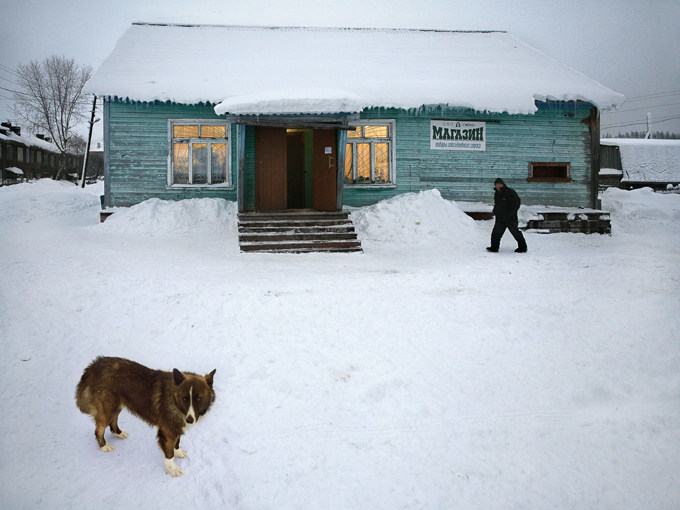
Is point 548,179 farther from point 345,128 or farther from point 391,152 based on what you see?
point 345,128

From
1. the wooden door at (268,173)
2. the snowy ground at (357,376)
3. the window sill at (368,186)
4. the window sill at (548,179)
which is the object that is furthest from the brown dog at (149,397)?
the window sill at (548,179)

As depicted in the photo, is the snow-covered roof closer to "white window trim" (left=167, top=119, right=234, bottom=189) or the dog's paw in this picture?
"white window trim" (left=167, top=119, right=234, bottom=189)

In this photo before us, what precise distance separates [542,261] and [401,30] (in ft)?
41.7

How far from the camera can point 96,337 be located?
484 cm

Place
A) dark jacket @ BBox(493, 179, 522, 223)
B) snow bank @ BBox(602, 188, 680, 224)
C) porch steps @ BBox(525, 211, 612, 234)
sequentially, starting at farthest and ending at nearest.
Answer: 1. snow bank @ BBox(602, 188, 680, 224)
2. porch steps @ BBox(525, 211, 612, 234)
3. dark jacket @ BBox(493, 179, 522, 223)

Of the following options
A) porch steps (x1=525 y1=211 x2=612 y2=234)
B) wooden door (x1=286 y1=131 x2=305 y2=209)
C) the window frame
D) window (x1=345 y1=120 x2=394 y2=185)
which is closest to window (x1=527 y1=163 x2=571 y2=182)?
the window frame

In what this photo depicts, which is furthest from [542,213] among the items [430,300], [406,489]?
[406,489]

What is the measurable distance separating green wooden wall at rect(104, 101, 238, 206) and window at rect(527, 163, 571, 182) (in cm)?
957

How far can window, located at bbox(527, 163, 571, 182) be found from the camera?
1302 centimetres

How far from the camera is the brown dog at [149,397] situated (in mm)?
2893

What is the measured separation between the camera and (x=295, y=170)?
1423 cm

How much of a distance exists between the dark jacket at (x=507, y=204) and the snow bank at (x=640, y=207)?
7.14 meters

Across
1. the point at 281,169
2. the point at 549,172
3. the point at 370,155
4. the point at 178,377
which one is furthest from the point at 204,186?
the point at 549,172

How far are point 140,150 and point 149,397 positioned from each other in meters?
10.5
